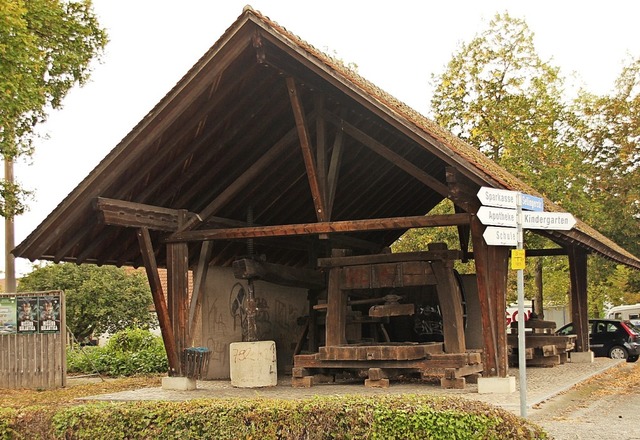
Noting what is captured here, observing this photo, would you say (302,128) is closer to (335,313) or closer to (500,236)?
(335,313)

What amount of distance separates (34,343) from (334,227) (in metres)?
8.46

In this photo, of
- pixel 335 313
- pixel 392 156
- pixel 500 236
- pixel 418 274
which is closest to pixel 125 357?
pixel 335 313

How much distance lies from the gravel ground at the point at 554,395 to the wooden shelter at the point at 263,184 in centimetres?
74

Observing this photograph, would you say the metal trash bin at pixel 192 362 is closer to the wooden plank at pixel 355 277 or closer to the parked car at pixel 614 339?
the wooden plank at pixel 355 277

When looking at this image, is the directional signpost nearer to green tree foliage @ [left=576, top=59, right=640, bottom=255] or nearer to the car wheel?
the car wheel

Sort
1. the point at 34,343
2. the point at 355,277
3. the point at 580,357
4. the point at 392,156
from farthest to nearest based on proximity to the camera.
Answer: the point at 580,357 → the point at 34,343 → the point at 355,277 → the point at 392,156

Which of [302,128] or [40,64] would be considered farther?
[40,64]

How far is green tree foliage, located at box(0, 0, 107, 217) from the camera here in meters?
16.5

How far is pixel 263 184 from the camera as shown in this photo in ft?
54.1

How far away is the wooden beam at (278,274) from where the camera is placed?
15.8 meters

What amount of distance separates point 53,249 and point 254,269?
3734 millimetres

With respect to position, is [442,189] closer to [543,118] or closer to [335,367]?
[335,367]

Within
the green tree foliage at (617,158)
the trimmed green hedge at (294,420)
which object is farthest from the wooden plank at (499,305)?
the green tree foliage at (617,158)

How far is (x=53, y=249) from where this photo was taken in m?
14.6
